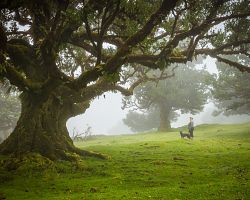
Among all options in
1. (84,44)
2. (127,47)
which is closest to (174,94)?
(84,44)

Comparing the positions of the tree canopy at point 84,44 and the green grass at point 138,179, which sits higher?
the tree canopy at point 84,44

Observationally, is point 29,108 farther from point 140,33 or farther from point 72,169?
point 140,33

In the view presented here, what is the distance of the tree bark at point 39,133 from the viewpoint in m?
19.1

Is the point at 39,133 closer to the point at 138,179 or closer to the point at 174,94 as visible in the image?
the point at 138,179

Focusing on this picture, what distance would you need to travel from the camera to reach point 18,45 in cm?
1995

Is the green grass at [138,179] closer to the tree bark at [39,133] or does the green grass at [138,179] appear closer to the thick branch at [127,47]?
the tree bark at [39,133]

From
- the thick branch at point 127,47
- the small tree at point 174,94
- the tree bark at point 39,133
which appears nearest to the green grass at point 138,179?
the tree bark at point 39,133

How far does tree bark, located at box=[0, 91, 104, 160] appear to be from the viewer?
1912 cm

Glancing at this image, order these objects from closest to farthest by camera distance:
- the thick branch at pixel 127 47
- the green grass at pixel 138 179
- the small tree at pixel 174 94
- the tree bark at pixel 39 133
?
the green grass at pixel 138 179
the thick branch at pixel 127 47
the tree bark at pixel 39 133
the small tree at pixel 174 94

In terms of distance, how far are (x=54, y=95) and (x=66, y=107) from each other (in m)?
3.07

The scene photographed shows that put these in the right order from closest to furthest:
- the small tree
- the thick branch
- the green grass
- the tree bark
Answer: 1. the green grass
2. the thick branch
3. the tree bark
4. the small tree

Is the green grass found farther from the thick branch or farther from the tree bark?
the thick branch

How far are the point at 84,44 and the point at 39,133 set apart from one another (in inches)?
259

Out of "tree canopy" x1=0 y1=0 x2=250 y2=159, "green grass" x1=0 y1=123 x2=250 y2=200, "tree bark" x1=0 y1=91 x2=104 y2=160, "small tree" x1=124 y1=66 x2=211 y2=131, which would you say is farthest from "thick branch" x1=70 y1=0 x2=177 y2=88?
"small tree" x1=124 y1=66 x2=211 y2=131
